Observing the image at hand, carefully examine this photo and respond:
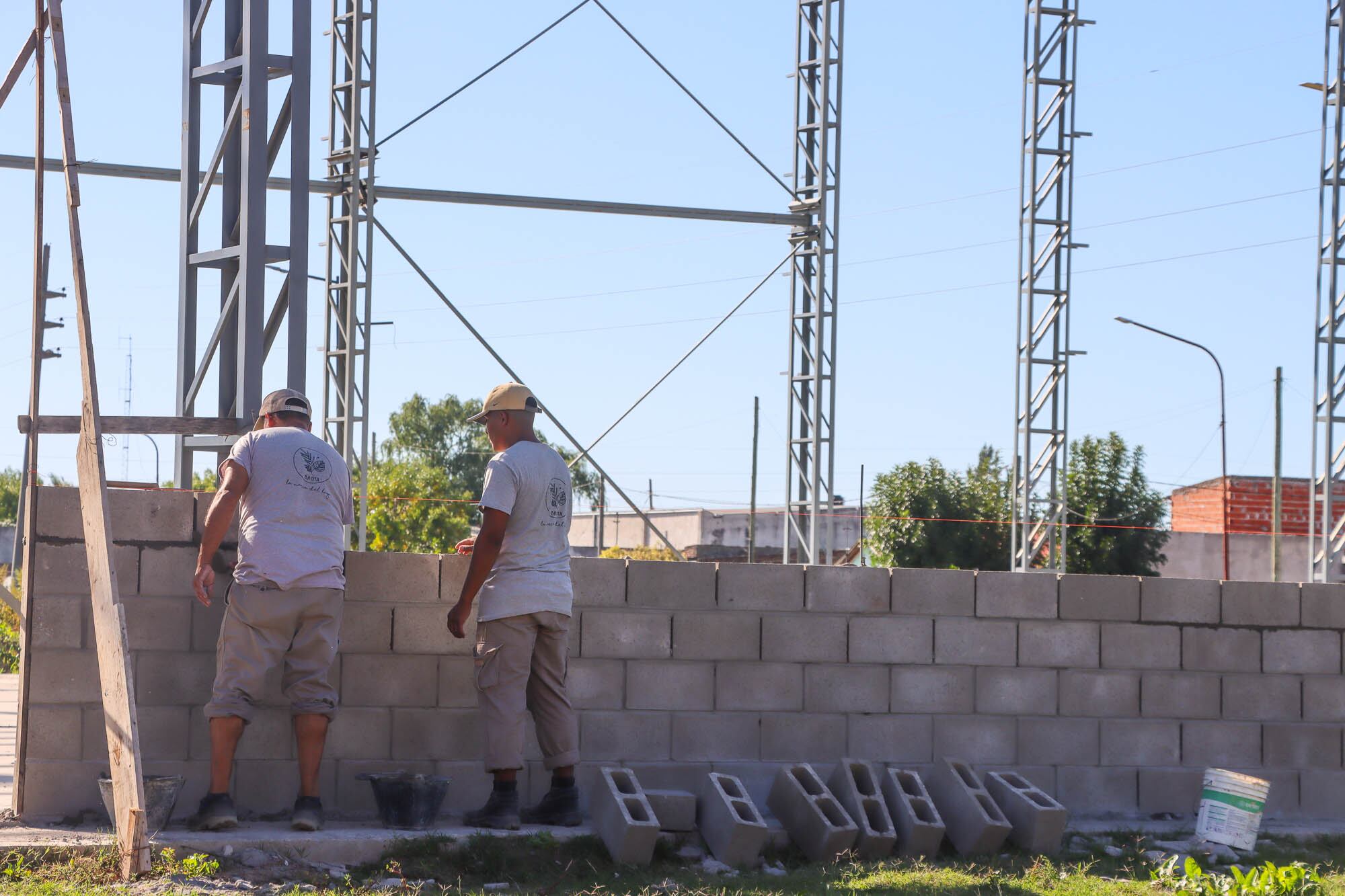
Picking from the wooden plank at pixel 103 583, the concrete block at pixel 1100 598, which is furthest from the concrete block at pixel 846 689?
the wooden plank at pixel 103 583

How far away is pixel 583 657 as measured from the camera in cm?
575

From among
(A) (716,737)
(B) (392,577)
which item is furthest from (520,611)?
(A) (716,737)

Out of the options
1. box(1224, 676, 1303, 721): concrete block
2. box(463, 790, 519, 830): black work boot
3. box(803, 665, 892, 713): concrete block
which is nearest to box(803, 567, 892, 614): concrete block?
box(803, 665, 892, 713): concrete block

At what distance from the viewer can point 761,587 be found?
5.94 metres

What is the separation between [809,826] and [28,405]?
10.9 feet

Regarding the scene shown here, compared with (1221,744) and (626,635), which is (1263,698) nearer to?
(1221,744)

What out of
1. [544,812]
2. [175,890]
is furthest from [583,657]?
Answer: [175,890]

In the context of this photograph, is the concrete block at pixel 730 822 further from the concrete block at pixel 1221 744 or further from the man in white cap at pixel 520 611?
the concrete block at pixel 1221 744

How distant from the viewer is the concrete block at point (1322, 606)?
6531mm

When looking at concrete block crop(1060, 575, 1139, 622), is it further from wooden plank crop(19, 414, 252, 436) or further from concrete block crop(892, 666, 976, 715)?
wooden plank crop(19, 414, 252, 436)

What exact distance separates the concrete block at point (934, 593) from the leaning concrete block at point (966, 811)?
0.66m

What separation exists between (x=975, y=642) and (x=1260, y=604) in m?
1.43

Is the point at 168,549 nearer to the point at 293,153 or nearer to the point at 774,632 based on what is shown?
the point at 293,153

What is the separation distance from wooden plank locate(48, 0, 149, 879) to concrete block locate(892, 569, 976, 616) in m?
3.13
